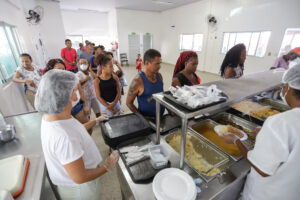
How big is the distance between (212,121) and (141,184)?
0.99 m

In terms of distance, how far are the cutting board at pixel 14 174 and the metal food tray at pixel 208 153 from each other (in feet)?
3.31

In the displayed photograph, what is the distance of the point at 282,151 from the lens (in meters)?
0.63

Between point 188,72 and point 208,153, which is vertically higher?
point 188,72

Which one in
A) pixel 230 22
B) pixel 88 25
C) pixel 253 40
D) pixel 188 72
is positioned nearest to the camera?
pixel 188 72

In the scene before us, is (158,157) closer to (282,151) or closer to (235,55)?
(282,151)

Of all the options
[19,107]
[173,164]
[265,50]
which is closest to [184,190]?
[173,164]

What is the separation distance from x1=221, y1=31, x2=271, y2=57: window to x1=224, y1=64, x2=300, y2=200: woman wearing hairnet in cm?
560

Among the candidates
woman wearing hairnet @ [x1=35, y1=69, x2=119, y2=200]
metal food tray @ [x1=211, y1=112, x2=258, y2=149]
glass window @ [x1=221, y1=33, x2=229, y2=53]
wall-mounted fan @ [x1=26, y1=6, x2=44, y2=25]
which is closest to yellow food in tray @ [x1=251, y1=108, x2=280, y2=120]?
metal food tray @ [x1=211, y1=112, x2=258, y2=149]

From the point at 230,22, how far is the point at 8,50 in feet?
23.7

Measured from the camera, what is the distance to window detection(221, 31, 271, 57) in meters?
4.90

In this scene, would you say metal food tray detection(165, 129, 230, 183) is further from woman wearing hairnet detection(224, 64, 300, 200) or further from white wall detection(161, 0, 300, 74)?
white wall detection(161, 0, 300, 74)

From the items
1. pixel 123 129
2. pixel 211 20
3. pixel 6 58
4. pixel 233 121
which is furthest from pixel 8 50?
pixel 211 20

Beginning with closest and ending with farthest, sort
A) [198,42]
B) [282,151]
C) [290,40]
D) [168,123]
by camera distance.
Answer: [282,151] < [168,123] < [290,40] < [198,42]

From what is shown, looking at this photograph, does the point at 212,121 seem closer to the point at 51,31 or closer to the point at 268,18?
the point at 268,18
